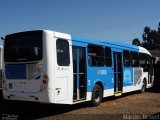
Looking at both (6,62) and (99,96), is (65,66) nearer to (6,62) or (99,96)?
(6,62)

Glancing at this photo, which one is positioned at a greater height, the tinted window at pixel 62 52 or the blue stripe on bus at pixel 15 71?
the tinted window at pixel 62 52

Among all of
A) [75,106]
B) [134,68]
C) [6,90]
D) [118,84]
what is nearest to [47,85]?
[6,90]

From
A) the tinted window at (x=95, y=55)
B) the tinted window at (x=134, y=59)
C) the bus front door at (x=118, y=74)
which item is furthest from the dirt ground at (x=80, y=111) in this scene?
the tinted window at (x=134, y=59)

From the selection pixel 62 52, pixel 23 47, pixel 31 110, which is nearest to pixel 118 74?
pixel 31 110

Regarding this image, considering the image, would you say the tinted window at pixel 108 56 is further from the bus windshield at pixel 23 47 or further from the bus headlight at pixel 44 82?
the bus headlight at pixel 44 82

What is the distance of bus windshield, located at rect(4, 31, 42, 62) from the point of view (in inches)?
435

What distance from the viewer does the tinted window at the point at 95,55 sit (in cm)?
1342

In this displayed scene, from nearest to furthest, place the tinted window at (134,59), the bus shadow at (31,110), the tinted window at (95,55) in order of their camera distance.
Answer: the bus shadow at (31,110) → the tinted window at (95,55) → the tinted window at (134,59)

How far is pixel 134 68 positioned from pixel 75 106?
5583mm

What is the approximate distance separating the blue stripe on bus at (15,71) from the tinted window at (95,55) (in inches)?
123

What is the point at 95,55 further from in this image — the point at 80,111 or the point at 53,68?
the point at 53,68

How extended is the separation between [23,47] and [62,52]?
140 centimetres

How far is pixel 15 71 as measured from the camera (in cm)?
1148

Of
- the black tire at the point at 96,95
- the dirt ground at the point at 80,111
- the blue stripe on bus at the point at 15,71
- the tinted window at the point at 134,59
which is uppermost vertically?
the tinted window at the point at 134,59
